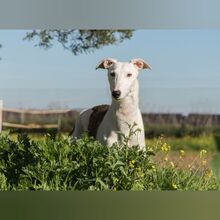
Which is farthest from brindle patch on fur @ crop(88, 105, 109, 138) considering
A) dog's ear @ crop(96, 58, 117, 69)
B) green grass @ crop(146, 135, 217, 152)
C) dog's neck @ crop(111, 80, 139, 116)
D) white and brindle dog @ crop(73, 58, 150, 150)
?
green grass @ crop(146, 135, 217, 152)

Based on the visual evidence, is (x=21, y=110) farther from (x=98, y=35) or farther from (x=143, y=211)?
(x=143, y=211)

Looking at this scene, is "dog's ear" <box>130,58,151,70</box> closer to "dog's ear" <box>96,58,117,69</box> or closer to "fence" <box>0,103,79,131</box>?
"dog's ear" <box>96,58,117,69</box>

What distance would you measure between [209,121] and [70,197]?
135 centimetres

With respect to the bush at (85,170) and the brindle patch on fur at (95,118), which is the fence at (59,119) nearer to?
the brindle patch on fur at (95,118)

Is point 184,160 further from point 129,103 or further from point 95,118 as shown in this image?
point 95,118

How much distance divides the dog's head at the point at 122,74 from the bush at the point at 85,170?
1.16 ft

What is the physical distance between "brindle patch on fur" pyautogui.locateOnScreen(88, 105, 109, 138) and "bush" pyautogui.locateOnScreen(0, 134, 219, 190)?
18 cm

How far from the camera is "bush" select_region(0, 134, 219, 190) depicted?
11.3ft

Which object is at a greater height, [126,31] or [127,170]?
[126,31]

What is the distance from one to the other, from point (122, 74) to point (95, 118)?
0.39 metres

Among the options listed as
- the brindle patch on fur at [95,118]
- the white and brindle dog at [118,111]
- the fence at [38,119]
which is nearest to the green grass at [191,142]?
the white and brindle dog at [118,111]

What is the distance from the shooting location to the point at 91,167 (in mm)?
3455

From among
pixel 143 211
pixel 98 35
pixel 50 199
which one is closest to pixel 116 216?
pixel 143 211

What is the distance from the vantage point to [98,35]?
4.24 m
